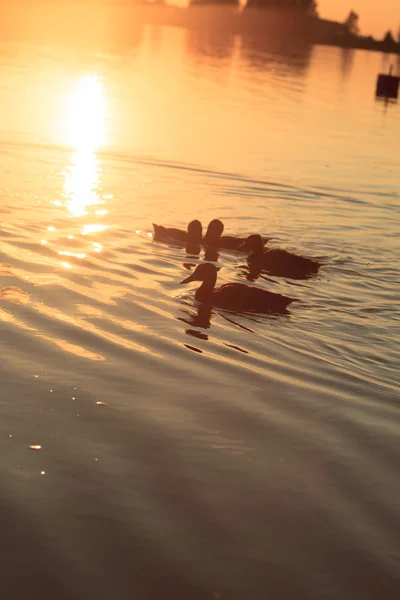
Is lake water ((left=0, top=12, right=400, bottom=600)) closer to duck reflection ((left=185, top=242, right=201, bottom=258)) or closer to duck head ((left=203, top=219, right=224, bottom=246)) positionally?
duck reflection ((left=185, top=242, right=201, bottom=258))

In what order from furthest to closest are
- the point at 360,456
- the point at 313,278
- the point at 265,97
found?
1. the point at 265,97
2. the point at 313,278
3. the point at 360,456

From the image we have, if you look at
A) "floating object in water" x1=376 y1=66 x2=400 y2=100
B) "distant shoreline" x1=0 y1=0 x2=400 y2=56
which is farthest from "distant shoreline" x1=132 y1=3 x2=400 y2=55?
"floating object in water" x1=376 y1=66 x2=400 y2=100

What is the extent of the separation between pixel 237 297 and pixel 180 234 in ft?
12.2

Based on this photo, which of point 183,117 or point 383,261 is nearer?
point 383,261

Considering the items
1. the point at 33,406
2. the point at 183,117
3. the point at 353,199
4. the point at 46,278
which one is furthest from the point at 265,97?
the point at 33,406

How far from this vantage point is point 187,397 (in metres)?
8.49

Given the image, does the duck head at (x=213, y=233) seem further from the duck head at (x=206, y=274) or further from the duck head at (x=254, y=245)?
the duck head at (x=206, y=274)

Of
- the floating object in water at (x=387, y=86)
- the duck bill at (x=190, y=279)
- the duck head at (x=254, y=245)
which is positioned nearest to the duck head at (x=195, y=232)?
the duck head at (x=254, y=245)

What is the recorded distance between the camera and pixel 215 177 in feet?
70.2

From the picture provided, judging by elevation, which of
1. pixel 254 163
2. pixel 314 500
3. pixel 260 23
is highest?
pixel 260 23

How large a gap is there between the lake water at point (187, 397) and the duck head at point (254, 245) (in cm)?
29

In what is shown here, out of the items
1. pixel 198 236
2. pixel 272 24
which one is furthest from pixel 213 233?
pixel 272 24

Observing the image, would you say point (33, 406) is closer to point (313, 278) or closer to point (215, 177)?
point (313, 278)

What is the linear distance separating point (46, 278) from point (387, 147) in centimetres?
1954
